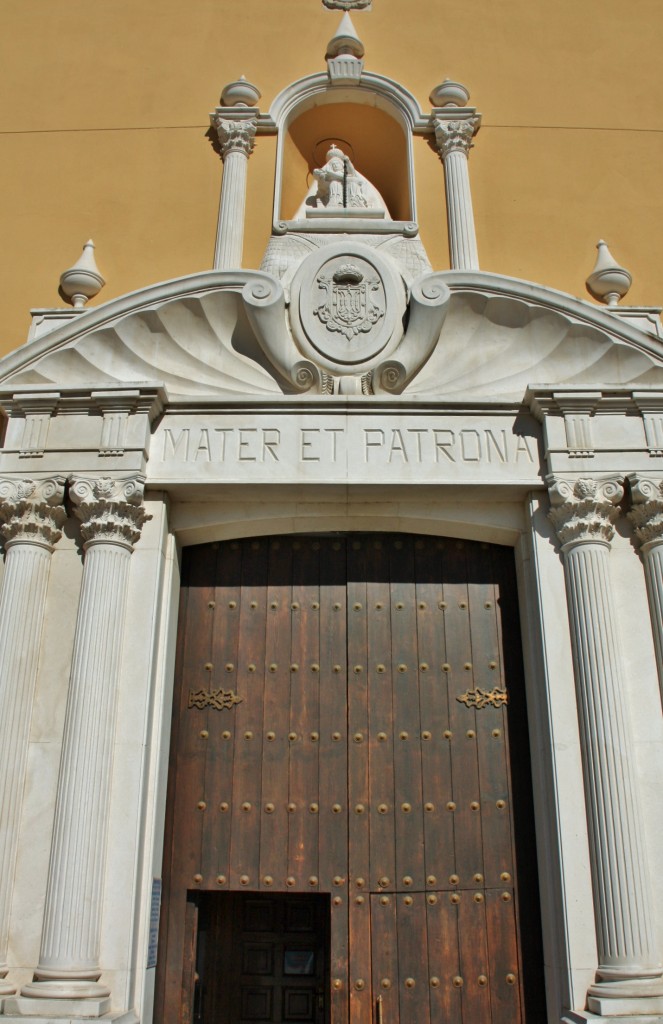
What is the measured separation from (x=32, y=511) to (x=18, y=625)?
744 millimetres

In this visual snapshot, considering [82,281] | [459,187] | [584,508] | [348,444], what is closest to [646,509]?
[584,508]

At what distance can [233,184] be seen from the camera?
768cm

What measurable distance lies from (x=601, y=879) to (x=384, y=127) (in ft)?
21.2

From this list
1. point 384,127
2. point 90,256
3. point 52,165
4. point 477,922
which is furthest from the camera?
point 384,127

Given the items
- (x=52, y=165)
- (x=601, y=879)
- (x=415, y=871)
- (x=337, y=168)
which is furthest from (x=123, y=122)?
(x=601, y=879)

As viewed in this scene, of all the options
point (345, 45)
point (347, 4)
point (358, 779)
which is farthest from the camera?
point (347, 4)

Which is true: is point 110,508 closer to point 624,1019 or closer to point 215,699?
point 215,699

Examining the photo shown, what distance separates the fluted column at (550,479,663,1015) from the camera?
5016 mm

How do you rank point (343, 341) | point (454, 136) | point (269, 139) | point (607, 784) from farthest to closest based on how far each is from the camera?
point (269, 139), point (454, 136), point (343, 341), point (607, 784)

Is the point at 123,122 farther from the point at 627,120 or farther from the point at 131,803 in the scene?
the point at 131,803

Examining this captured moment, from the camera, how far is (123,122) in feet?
26.6

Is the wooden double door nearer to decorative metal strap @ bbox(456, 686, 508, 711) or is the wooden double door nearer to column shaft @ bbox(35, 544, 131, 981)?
decorative metal strap @ bbox(456, 686, 508, 711)

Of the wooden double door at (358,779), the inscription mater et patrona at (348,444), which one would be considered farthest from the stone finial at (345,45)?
the wooden double door at (358,779)

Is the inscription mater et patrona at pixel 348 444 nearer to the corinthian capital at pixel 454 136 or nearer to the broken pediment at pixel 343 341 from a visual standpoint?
the broken pediment at pixel 343 341
